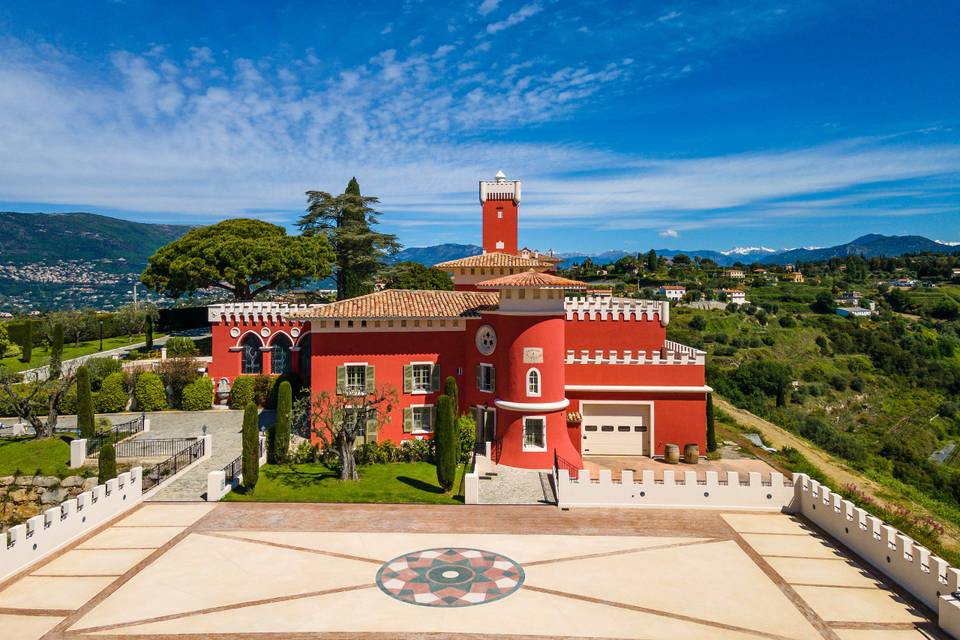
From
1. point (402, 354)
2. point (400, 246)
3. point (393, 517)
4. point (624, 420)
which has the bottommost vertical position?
point (393, 517)

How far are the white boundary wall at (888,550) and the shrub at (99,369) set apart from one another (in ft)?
118

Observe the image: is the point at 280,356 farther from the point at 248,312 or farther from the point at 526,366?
the point at 526,366

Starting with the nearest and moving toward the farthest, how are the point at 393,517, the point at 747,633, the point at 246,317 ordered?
the point at 747,633, the point at 393,517, the point at 246,317

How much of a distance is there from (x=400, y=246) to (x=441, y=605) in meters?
36.7

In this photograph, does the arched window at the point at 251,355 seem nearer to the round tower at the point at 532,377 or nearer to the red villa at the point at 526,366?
the red villa at the point at 526,366

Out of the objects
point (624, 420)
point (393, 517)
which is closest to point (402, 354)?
point (393, 517)

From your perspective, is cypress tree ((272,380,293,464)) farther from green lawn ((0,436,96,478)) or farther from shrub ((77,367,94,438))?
shrub ((77,367,94,438))

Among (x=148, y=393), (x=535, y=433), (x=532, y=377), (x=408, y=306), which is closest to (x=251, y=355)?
(x=148, y=393)

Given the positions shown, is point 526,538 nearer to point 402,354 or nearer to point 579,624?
point 579,624

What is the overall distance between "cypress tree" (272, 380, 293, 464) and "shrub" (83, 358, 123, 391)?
15305mm

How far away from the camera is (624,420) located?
27250 mm

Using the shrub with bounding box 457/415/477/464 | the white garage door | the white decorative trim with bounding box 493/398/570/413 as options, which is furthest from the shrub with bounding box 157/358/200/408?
the white garage door

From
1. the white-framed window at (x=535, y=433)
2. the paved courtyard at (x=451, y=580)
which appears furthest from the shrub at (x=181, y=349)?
the white-framed window at (x=535, y=433)

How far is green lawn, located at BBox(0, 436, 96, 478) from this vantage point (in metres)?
24.4
